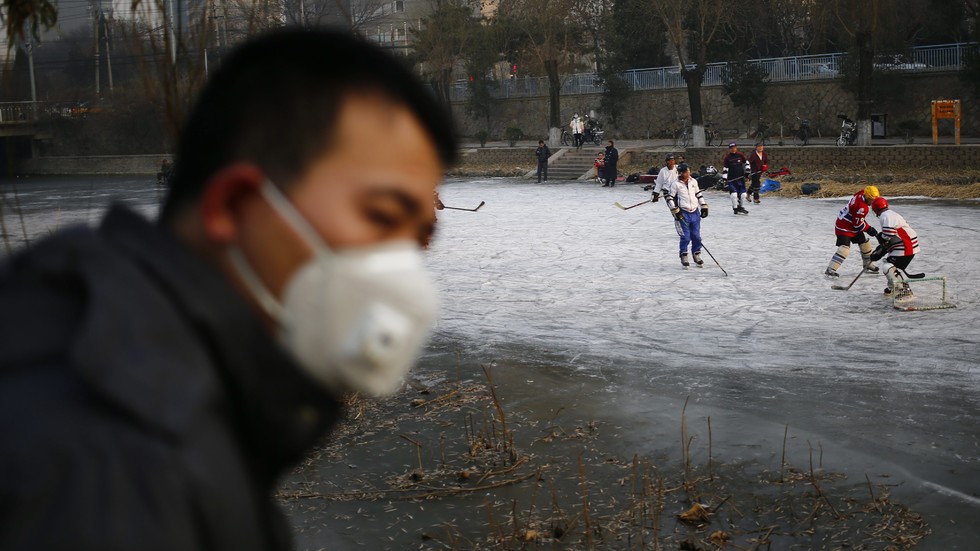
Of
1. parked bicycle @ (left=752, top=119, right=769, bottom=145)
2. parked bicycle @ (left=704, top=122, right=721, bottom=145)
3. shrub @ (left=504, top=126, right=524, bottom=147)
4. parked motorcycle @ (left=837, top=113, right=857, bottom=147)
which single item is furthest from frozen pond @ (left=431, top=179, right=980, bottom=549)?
shrub @ (left=504, top=126, right=524, bottom=147)

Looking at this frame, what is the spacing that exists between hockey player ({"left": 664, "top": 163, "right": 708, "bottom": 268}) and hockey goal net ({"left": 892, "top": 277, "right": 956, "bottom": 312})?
380 cm

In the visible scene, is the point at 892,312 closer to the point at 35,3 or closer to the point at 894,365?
the point at 894,365

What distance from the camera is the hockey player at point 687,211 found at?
17.7 m

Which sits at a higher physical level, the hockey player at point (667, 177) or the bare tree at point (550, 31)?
the bare tree at point (550, 31)

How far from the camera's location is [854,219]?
15164 millimetres

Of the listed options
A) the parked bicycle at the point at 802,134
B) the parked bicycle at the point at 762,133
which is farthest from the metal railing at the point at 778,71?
the parked bicycle at the point at 802,134

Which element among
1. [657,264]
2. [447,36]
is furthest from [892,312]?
[447,36]

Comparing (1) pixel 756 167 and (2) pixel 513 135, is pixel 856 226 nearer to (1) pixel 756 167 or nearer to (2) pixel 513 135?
(1) pixel 756 167

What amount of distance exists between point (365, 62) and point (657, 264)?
56.6 feet

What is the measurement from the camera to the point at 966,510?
6762 millimetres

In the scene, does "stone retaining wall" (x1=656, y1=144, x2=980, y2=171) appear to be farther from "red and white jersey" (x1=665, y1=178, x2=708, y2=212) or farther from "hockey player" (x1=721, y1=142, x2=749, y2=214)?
"red and white jersey" (x1=665, y1=178, x2=708, y2=212)

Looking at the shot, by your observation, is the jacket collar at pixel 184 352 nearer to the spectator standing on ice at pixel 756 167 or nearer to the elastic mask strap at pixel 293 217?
the elastic mask strap at pixel 293 217

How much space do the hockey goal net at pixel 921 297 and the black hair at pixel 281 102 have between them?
1317 centimetres

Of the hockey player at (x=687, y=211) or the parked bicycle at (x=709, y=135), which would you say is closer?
the hockey player at (x=687, y=211)
